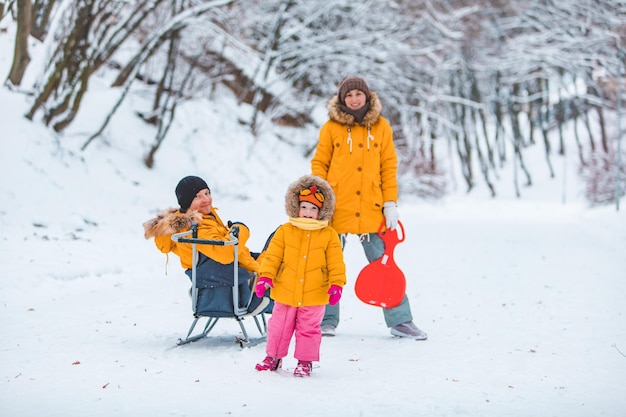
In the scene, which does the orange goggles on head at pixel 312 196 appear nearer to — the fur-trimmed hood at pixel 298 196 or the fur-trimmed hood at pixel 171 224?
the fur-trimmed hood at pixel 298 196

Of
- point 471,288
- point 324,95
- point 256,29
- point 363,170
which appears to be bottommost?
point 471,288

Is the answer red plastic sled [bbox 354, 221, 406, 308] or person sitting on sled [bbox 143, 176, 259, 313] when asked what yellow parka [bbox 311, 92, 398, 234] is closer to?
red plastic sled [bbox 354, 221, 406, 308]

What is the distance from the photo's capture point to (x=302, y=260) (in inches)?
156

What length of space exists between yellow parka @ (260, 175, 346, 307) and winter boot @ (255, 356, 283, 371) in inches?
14.0

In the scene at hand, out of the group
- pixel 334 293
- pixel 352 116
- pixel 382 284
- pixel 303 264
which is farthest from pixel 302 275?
pixel 352 116

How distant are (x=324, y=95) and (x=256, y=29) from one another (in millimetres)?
2948

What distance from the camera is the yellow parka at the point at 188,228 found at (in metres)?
4.29

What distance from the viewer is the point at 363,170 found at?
16.1ft

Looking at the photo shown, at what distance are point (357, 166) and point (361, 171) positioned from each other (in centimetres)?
5

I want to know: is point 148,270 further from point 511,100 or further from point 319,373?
point 511,100

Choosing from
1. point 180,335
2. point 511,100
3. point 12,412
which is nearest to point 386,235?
point 180,335

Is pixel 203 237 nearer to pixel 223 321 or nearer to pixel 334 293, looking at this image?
pixel 334 293

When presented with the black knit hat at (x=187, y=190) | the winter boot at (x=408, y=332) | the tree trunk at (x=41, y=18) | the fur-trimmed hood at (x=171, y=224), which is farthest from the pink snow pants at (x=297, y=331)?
the tree trunk at (x=41, y=18)

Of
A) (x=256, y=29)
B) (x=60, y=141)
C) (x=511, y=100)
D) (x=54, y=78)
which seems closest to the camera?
(x=54, y=78)
